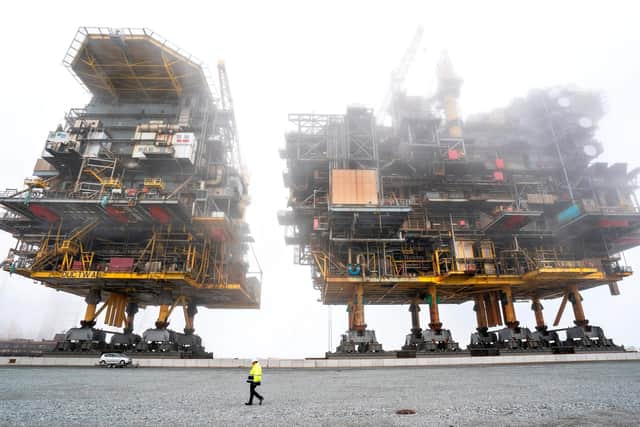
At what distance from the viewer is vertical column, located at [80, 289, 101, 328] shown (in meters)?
29.5

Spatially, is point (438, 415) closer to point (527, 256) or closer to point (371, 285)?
point (371, 285)

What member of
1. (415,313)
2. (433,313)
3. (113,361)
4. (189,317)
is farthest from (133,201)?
(415,313)

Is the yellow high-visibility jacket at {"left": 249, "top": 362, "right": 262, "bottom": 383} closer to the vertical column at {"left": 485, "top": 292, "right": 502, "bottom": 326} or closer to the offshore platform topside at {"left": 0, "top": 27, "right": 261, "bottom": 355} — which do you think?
the offshore platform topside at {"left": 0, "top": 27, "right": 261, "bottom": 355}

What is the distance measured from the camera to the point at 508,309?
31.3 m

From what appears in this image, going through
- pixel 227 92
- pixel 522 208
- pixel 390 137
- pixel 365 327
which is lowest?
pixel 365 327

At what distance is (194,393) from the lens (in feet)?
34.0

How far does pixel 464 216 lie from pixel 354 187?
1272 cm

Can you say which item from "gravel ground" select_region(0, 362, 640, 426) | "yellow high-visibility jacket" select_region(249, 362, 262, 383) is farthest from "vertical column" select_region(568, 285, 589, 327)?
→ "yellow high-visibility jacket" select_region(249, 362, 262, 383)

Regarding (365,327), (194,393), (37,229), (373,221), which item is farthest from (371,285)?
(37,229)

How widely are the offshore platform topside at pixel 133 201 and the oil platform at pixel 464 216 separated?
9.03 m

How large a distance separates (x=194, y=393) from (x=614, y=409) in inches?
423

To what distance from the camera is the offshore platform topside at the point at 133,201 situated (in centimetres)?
2900

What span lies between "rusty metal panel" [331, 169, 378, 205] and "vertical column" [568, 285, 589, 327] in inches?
899

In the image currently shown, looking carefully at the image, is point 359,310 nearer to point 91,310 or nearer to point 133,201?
point 133,201
